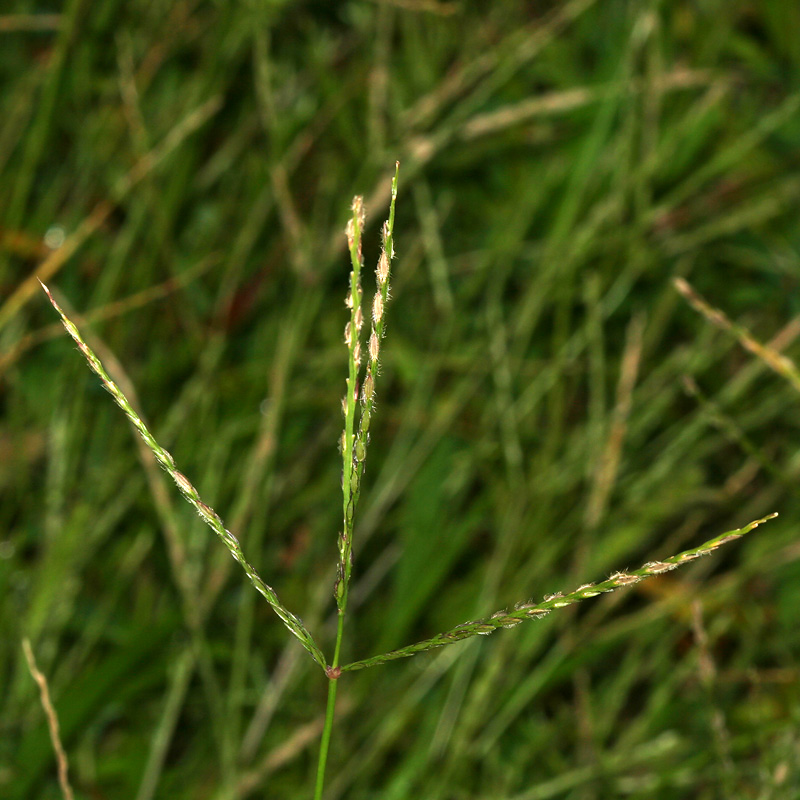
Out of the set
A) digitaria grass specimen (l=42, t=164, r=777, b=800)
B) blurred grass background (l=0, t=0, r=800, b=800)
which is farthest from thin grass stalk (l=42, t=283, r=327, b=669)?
blurred grass background (l=0, t=0, r=800, b=800)

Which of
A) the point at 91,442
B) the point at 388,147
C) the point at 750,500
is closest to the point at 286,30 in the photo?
the point at 388,147

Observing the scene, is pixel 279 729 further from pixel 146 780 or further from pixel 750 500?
pixel 750 500

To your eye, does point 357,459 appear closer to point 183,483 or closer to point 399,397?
point 183,483

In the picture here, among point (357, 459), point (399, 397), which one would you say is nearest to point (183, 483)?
point (357, 459)

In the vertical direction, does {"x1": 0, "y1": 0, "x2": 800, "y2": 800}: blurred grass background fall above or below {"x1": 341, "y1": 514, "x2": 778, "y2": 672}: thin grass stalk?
below

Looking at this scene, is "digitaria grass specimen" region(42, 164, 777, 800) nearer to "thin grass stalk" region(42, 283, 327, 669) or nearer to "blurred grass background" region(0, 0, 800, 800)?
"thin grass stalk" region(42, 283, 327, 669)

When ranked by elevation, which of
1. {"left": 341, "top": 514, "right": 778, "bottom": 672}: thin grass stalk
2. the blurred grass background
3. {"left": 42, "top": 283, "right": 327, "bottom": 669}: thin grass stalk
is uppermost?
{"left": 42, "top": 283, "right": 327, "bottom": 669}: thin grass stalk

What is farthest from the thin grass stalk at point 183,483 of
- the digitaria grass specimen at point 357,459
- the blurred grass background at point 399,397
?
the blurred grass background at point 399,397

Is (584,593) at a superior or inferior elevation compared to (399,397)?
superior
